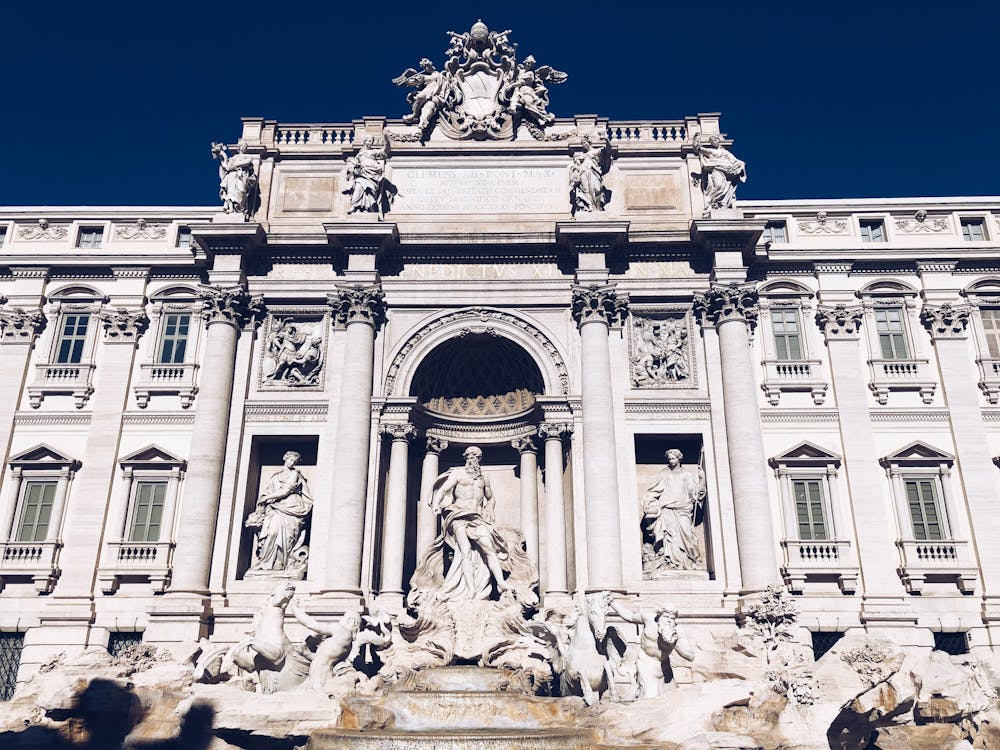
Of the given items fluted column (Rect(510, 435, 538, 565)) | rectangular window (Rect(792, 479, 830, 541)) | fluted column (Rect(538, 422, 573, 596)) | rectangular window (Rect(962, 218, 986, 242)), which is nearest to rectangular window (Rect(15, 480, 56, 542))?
fluted column (Rect(510, 435, 538, 565))

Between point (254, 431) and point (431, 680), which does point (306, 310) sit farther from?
point (431, 680)

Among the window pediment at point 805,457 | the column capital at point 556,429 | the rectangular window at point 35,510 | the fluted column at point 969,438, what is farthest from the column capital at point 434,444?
the fluted column at point 969,438

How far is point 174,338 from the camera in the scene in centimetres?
2498

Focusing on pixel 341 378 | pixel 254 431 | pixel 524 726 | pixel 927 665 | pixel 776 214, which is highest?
pixel 776 214

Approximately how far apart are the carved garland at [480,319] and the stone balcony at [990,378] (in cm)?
1197

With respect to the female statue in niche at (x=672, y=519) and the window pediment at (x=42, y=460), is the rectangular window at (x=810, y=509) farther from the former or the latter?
the window pediment at (x=42, y=460)

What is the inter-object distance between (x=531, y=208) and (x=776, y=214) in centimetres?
761

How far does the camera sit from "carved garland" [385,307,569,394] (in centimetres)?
2375

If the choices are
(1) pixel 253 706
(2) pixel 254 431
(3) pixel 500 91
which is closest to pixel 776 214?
(3) pixel 500 91

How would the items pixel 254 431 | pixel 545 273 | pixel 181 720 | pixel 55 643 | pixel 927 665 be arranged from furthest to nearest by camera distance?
pixel 545 273 < pixel 254 431 < pixel 55 643 < pixel 927 665 < pixel 181 720

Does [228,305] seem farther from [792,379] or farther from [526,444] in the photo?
[792,379]

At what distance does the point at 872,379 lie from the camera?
24.1 meters

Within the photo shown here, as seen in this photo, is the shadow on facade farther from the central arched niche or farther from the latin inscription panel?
the latin inscription panel

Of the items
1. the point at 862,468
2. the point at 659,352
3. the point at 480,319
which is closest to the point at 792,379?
the point at 862,468
